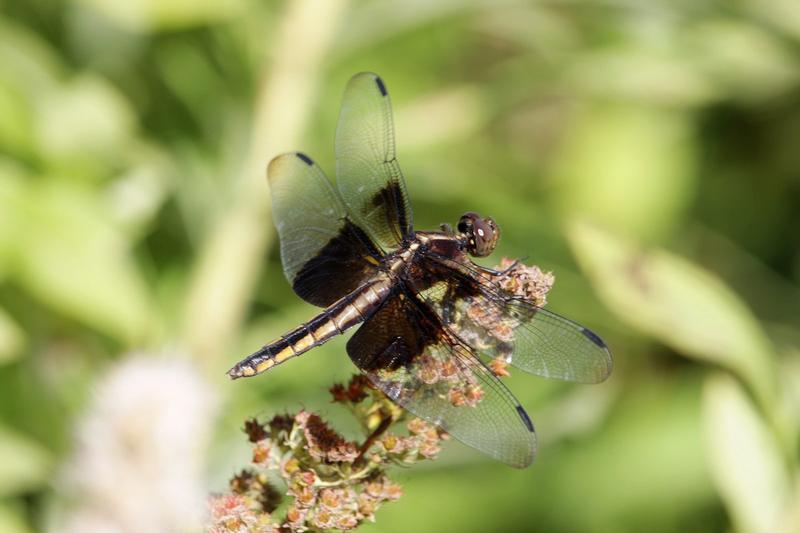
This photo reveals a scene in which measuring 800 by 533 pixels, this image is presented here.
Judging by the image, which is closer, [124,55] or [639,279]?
[639,279]

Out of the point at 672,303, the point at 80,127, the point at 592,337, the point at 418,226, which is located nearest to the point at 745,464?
the point at 672,303

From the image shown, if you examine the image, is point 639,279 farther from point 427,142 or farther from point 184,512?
point 427,142

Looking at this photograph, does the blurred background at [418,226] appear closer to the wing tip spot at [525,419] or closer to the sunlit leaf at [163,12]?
the sunlit leaf at [163,12]

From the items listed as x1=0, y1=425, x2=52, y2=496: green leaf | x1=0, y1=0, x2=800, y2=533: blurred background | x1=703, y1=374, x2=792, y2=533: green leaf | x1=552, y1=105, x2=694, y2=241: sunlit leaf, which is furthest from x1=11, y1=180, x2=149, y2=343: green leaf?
x1=552, y1=105, x2=694, y2=241: sunlit leaf

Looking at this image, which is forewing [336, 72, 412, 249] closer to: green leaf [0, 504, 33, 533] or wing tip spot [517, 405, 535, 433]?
wing tip spot [517, 405, 535, 433]

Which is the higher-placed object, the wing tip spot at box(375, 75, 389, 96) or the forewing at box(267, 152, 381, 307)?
the wing tip spot at box(375, 75, 389, 96)

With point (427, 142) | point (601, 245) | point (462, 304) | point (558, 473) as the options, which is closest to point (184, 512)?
point (462, 304)

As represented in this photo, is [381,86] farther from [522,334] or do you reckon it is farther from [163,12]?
[163,12]
